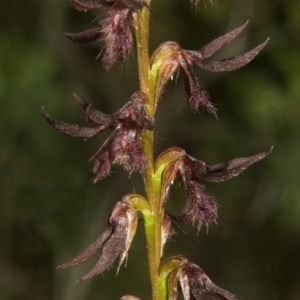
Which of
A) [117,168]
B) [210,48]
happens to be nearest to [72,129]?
[210,48]

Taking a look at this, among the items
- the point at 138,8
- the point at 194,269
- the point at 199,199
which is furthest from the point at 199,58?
the point at 194,269

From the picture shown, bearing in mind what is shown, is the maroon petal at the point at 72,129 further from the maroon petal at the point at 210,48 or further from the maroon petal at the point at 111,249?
the maroon petal at the point at 210,48

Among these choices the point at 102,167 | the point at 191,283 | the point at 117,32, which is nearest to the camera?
the point at 117,32

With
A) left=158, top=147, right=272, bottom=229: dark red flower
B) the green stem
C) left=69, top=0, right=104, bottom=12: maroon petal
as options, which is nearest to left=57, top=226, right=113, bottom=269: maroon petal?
the green stem

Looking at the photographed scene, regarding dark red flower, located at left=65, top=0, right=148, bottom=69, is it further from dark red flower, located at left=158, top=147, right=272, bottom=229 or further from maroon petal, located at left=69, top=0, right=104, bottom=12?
dark red flower, located at left=158, top=147, right=272, bottom=229

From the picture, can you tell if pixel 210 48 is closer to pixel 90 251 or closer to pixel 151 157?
pixel 151 157

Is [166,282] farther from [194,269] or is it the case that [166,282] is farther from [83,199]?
[83,199]

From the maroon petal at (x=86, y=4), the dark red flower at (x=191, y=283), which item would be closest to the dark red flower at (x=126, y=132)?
the maroon petal at (x=86, y=4)
